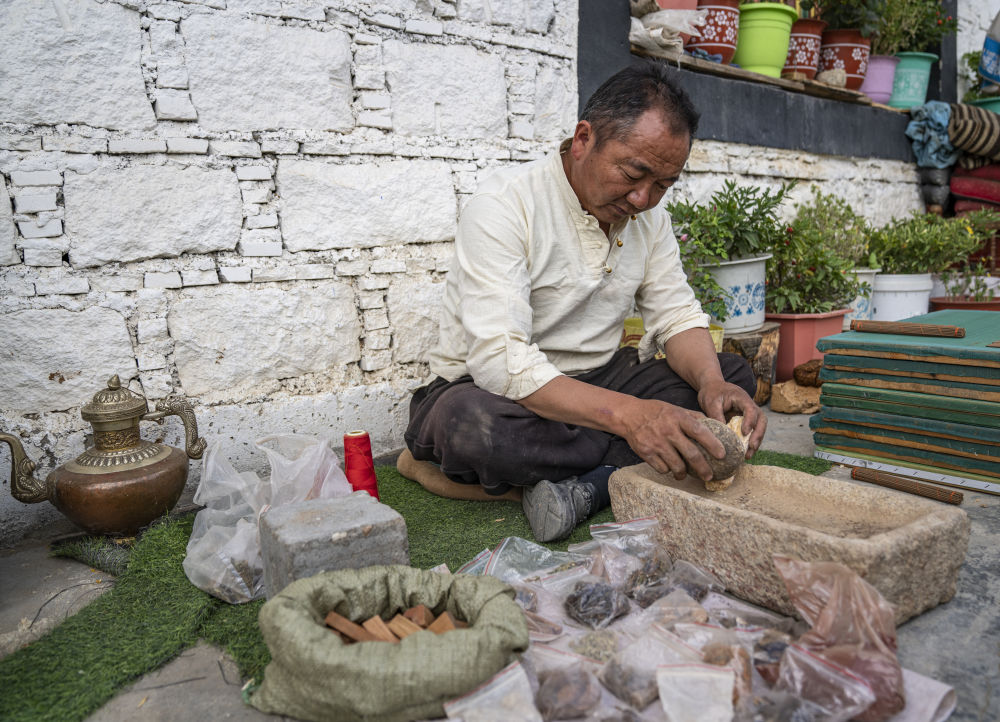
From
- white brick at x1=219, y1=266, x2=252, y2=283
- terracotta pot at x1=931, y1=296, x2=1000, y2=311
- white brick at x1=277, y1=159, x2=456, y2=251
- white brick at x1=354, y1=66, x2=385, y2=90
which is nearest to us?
white brick at x1=219, y1=266, x2=252, y2=283

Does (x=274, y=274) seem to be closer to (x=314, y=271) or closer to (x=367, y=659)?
(x=314, y=271)

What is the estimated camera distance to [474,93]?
11.8ft

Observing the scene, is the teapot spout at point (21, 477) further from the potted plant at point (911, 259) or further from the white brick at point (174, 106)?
the potted plant at point (911, 259)

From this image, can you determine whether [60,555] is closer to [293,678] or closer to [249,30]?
[293,678]

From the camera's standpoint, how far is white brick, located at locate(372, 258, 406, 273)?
131 inches

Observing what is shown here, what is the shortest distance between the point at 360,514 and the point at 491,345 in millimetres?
698

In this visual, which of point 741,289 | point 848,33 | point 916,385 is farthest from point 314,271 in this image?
point 848,33

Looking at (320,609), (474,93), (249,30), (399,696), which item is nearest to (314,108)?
(249,30)

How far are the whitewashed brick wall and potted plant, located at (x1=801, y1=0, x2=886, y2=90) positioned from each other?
3252 millimetres

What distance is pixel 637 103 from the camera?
235 centimetres

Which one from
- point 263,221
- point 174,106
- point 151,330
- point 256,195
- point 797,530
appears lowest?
point 797,530

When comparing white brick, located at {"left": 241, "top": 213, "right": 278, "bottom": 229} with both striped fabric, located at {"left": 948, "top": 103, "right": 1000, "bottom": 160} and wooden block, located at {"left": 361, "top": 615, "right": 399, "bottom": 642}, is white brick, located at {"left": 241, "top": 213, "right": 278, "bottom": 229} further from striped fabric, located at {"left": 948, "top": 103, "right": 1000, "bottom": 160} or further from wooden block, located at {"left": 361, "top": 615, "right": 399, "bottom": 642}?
striped fabric, located at {"left": 948, "top": 103, "right": 1000, "bottom": 160}

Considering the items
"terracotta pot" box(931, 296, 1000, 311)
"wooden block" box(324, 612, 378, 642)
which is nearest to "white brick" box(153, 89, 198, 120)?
"wooden block" box(324, 612, 378, 642)

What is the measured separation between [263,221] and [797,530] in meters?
2.36
